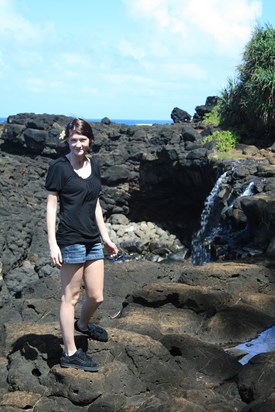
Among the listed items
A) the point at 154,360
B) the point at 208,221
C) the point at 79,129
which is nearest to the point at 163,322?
the point at 154,360

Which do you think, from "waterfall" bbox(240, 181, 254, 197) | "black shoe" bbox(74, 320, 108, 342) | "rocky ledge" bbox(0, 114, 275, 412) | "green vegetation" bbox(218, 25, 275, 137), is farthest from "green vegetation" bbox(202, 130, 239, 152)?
"black shoe" bbox(74, 320, 108, 342)

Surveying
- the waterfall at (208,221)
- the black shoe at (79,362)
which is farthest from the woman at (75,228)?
the waterfall at (208,221)

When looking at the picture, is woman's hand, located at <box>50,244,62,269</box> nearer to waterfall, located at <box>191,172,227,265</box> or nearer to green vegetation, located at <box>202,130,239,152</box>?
waterfall, located at <box>191,172,227,265</box>

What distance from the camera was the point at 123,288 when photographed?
905 centimetres

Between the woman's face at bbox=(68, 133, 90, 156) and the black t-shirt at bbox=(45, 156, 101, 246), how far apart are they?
13 centimetres

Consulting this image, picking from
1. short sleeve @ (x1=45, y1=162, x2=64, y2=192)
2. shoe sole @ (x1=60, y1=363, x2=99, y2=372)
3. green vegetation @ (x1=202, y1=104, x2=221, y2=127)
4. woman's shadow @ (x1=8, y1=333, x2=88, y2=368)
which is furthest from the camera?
green vegetation @ (x1=202, y1=104, x2=221, y2=127)

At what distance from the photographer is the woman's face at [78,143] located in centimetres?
511

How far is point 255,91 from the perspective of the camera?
23031mm

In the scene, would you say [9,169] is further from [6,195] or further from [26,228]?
[26,228]

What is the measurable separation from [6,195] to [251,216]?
46.3 feet

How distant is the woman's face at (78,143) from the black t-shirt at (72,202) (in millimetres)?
128

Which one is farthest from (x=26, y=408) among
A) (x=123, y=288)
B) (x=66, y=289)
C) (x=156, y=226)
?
(x=156, y=226)

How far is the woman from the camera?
5.03m

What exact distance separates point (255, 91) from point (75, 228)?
19.4 metres
